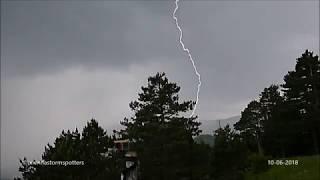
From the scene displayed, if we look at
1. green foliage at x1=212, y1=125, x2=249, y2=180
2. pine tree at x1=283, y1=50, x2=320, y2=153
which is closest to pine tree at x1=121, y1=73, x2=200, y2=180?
green foliage at x1=212, y1=125, x2=249, y2=180

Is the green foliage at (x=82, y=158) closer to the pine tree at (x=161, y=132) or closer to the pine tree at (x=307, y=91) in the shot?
the pine tree at (x=161, y=132)

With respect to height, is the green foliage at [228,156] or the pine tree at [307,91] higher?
the pine tree at [307,91]

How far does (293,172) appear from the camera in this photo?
4034 cm

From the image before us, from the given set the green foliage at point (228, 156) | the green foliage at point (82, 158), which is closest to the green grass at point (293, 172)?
the green foliage at point (228, 156)

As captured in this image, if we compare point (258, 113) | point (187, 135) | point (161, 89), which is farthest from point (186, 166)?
point (258, 113)

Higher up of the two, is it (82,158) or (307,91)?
(307,91)

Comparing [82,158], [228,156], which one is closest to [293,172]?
[228,156]

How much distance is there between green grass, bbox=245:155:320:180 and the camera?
37.5 metres

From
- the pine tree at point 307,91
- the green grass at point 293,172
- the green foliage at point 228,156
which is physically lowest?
the green grass at point 293,172

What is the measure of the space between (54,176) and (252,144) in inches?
1161

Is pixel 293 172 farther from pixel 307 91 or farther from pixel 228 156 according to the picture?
pixel 307 91

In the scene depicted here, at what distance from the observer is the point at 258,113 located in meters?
70.1

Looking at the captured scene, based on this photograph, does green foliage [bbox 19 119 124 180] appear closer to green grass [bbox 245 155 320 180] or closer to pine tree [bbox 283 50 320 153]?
green grass [bbox 245 155 320 180]

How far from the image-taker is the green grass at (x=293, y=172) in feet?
123
